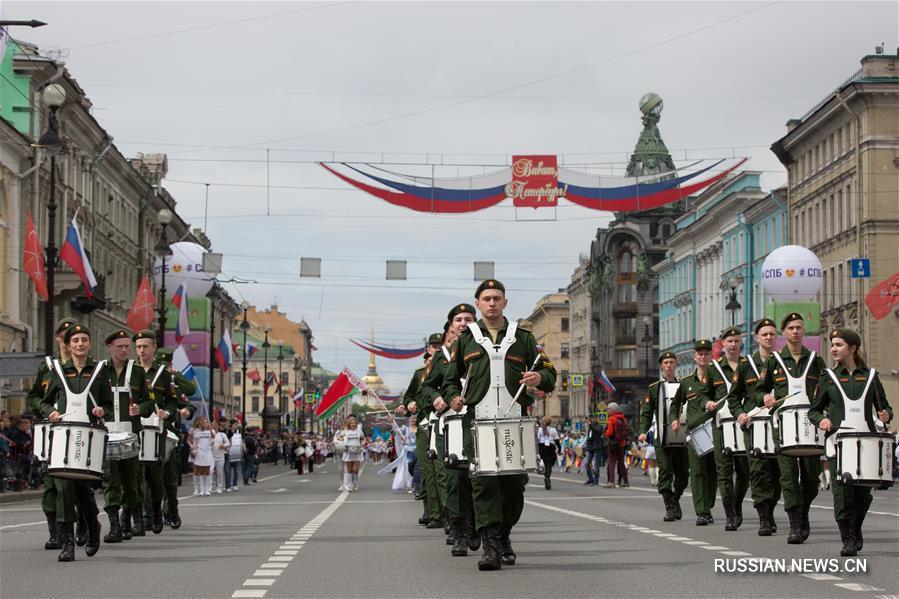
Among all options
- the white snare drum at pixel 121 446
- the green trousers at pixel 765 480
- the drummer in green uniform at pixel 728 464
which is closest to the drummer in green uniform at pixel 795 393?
the green trousers at pixel 765 480

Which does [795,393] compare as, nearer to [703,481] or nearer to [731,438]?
[731,438]

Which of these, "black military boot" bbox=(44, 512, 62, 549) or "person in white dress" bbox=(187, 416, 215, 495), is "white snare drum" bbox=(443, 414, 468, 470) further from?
"person in white dress" bbox=(187, 416, 215, 495)

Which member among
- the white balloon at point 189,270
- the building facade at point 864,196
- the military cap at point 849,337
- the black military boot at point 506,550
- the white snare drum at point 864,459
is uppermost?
the building facade at point 864,196

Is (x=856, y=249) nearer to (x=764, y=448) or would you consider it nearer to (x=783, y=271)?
(x=783, y=271)

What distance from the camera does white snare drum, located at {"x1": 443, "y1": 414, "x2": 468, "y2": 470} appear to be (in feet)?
41.6

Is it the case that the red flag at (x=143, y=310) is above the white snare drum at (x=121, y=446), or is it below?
above

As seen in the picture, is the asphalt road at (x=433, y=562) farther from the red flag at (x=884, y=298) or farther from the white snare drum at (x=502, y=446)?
the red flag at (x=884, y=298)

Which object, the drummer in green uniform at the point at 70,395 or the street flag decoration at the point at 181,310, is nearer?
the drummer in green uniform at the point at 70,395

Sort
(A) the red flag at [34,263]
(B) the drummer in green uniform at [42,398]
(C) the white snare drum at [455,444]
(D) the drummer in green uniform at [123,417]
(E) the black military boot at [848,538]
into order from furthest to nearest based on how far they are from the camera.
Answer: (A) the red flag at [34,263]
(D) the drummer in green uniform at [123,417]
(B) the drummer in green uniform at [42,398]
(E) the black military boot at [848,538]
(C) the white snare drum at [455,444]

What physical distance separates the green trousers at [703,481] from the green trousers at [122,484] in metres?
5.87

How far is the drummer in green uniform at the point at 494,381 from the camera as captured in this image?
40.7ft

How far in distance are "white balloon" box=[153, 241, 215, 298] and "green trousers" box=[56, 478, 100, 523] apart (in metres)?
41.1

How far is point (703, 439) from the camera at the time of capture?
18484 millimetres

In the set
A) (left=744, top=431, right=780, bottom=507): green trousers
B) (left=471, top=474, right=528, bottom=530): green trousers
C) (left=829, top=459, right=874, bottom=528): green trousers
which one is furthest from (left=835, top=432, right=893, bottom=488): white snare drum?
(left=744, top=431, right=780, bottom=507): green trousers
